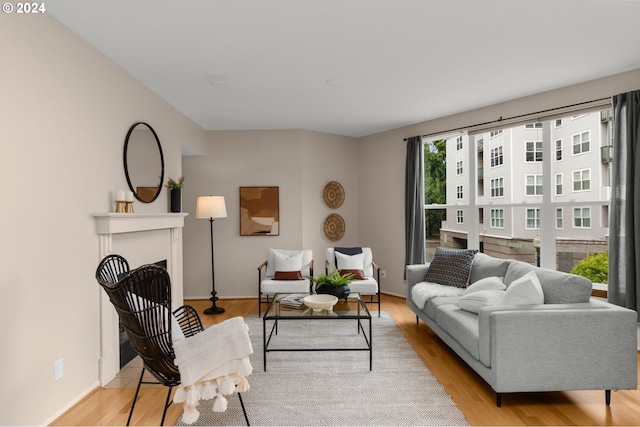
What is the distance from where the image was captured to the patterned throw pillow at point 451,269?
3818 mm

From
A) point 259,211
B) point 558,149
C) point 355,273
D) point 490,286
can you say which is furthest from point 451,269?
point 259,211

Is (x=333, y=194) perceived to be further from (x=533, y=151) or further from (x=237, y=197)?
(x=533, y=151)

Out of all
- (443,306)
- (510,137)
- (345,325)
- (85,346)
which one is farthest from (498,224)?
(85,346)

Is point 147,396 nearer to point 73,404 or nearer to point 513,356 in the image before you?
point 73,404

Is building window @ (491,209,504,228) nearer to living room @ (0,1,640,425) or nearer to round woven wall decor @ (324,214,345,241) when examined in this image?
living room @ (0,1,640,425)

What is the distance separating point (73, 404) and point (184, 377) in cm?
122

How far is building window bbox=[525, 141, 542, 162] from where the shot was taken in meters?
4.08

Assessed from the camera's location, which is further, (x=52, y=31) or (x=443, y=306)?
(x=443, y=306)

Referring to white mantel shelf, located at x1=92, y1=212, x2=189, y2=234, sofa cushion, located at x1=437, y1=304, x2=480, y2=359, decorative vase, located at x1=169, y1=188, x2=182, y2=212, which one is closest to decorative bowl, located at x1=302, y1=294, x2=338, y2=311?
sofa cushion, located at x1=437, y1=304, x2=480, y2=359

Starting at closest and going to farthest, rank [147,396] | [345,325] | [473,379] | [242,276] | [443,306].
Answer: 1. [147,396]
2. [473,379]
3. [443,306]
4. [345,325]
5. [242,276]

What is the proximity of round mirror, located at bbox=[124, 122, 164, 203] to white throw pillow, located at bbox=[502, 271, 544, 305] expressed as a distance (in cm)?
334

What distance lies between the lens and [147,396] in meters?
2.53

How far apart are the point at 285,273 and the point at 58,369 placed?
2.73 m

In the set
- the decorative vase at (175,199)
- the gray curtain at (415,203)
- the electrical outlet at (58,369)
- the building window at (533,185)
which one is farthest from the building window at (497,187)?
the electrical outlet at (58,369)
